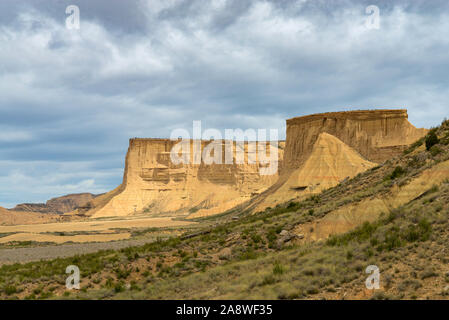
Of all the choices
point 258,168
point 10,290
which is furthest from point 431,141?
point 258,168

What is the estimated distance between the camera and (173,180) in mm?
111250

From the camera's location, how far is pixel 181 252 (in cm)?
1905

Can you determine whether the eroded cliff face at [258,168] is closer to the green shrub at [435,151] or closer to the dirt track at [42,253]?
the dirt track at [42,253]

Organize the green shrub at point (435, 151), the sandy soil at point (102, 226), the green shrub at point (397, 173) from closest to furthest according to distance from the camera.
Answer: the green shrub at point (435, 151)
the green shrub at point (397, 173)
the sandy soil at point (102, 226)

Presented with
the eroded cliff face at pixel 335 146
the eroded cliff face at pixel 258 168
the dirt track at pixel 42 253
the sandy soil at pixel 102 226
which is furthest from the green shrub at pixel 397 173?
the sandy soil at pixel 102 226

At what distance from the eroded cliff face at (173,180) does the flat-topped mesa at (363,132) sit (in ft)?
122

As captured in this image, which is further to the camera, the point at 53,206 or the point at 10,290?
the point at 53,206

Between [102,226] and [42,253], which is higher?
[42,253]

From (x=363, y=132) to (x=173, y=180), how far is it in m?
64.3

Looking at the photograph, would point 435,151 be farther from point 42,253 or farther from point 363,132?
point 363,132

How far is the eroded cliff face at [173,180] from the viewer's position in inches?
4003

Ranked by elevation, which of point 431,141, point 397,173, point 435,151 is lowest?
point 397,173

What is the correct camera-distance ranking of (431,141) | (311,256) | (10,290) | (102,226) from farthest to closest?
(102,226)
(431,141)
(10,290)
(311,256)

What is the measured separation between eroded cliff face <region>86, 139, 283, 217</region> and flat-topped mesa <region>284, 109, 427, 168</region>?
37.1m
